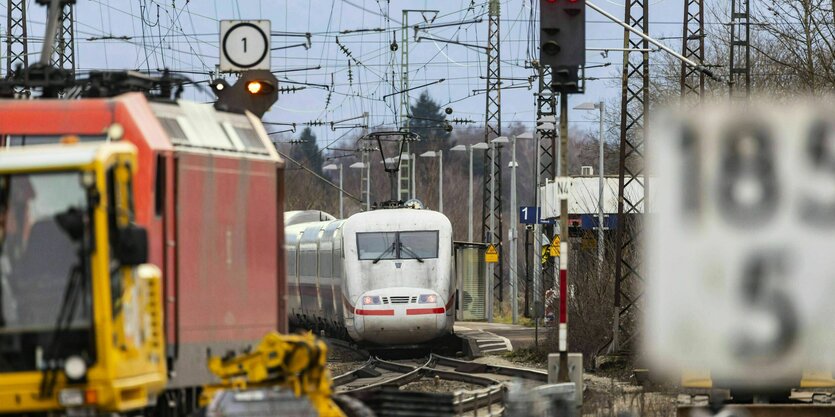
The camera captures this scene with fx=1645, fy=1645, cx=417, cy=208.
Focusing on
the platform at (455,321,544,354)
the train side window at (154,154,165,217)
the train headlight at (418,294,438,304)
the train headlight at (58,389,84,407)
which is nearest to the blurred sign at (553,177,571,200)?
the train side window at (154,154,165,217)

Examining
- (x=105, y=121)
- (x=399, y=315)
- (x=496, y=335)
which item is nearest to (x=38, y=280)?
(x=105, y=121)

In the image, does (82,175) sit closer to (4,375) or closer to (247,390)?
(4,375)

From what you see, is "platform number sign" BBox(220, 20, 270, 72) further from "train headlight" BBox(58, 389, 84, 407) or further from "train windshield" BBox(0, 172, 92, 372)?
"train headlight" BBox(58, 389, 84, 407)

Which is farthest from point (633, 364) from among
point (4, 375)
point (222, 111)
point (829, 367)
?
point (4, 375)

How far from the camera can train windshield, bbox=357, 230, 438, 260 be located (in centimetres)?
3450

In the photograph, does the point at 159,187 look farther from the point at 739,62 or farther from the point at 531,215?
the point at 531,215

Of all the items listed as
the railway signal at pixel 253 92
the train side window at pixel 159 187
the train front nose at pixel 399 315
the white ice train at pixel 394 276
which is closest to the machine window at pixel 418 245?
the white ice train at pixel 394 276

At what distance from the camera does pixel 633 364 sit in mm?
28891

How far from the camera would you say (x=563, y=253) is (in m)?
18.6

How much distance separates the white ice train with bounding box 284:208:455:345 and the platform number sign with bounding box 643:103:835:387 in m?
22.4

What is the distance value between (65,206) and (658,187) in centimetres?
406

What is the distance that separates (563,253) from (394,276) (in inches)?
626

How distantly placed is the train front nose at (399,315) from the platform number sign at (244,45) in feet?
43.0

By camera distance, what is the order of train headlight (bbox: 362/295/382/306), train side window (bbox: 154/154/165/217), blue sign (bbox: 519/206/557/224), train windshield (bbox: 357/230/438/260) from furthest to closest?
blue sign (bbox: 519/206/557/224) < train windshield (bbox: 357/230/438/260) < train headlight (bbox: 362/295/382/306) < train side window (bbox: 154/154/165/217)
